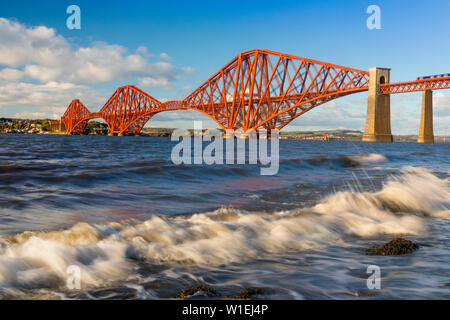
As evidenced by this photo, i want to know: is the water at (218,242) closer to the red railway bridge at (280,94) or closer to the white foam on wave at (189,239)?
the white foam on wave at (189,239)

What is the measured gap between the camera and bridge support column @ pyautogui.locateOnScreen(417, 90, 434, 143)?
68.6 meters

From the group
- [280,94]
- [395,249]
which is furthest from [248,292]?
[280,94]

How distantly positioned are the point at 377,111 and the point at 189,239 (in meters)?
71.4

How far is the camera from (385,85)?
68.6m

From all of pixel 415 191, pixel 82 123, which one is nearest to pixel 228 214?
pixel 415 191

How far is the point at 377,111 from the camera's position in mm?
68000

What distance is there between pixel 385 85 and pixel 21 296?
7559cm

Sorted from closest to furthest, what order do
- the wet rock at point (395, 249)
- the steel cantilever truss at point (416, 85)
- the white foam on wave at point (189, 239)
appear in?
the white foam on wave at point (189, 239), the wet rock at point (395, 249), the steel cantilever truss at point (416, 85)

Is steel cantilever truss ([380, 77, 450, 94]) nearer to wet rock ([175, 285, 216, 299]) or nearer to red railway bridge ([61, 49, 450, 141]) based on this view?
red railway bridge ([61, 49, 450, 141])

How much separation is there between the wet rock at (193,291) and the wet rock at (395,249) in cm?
206

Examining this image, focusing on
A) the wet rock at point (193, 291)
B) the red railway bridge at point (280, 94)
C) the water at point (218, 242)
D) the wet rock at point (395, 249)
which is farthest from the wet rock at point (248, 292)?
the red railway bridge at point (280, 94)

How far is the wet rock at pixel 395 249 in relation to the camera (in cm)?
383

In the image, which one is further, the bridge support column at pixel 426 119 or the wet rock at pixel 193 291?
the bridge support column at pixel 426 119
